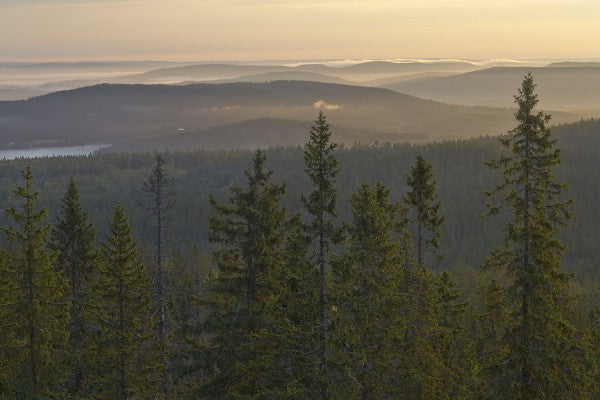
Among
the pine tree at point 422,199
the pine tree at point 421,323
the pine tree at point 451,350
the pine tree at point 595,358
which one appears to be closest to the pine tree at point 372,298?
the pine tree at point 421,323

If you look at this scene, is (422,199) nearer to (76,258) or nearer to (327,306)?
(327,306)

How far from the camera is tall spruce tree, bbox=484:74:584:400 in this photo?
22406mm

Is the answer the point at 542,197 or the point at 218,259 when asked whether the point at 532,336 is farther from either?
the point at 218,259

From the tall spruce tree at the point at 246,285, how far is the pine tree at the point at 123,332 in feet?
18.3

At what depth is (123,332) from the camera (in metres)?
29.0

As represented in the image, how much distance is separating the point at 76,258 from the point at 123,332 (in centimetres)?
673

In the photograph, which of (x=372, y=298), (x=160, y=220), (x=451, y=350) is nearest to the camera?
(x=372, y=298)

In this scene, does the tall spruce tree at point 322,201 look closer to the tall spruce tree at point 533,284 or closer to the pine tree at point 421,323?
the pine tree at point 421,323

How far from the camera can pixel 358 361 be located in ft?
77.8

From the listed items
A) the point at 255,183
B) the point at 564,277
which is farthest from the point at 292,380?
the point at 564,277

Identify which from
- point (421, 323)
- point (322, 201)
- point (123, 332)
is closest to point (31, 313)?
point (123, 332)

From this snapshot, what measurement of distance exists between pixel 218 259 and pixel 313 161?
6456mm

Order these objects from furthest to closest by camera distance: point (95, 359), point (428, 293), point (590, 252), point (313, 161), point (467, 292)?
point (590, 252) < point (467, 292) < point (95, 359) < point (428, 293) < point (313, 161)

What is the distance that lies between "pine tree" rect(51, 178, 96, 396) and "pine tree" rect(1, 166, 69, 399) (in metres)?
6.03
